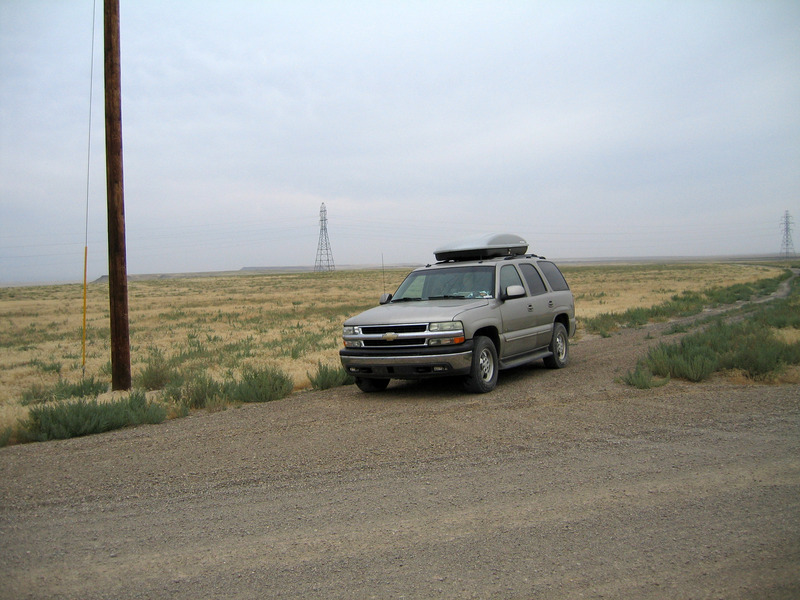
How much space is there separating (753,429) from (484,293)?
168 inches

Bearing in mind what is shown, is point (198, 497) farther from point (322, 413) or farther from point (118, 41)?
point (118, 41)

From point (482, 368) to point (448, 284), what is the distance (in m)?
1.70

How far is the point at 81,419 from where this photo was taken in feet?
25.8

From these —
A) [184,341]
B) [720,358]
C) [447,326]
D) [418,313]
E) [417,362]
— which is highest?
[418,313]

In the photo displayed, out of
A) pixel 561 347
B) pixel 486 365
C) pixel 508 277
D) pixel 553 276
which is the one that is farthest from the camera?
pixel 553 276

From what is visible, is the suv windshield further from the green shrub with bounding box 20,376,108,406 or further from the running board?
the green shrub with bounding box 20,376,108,406

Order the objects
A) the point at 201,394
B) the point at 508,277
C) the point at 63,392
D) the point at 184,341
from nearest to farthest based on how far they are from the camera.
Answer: the point at 201,394 → the point at 508,277 → the point at 63,392 → the point at 184,341

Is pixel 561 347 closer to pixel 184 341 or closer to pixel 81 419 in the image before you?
pixel 81 419

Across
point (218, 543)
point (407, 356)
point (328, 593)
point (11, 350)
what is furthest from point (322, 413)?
point (11, 350)

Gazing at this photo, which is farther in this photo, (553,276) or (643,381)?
(553,276)

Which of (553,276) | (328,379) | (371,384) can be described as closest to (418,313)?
(371,384)

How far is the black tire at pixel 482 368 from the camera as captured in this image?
8.87m

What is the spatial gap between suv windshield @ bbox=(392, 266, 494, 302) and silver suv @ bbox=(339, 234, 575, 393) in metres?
0.02

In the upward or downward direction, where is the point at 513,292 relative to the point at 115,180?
downward
